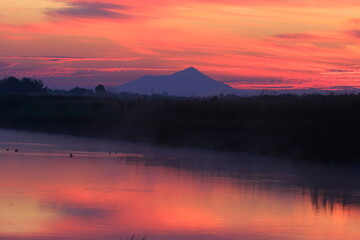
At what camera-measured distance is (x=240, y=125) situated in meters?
43.2

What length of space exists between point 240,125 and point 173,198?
2224 cm

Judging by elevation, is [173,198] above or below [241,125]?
below

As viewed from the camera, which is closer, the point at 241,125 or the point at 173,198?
the point at 173,198

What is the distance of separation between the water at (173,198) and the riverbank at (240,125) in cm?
244

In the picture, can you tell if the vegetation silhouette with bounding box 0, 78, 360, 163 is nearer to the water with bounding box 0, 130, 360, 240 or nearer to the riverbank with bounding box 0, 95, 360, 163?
the riverbank with bounding box 0, 95, 360, 163

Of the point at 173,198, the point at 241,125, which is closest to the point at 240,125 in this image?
the point at 241,125

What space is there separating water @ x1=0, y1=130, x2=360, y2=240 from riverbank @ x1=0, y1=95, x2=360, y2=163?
8.01 ft

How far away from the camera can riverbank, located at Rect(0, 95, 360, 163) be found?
3528cm

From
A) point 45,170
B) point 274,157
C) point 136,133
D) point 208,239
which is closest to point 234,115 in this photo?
point 136,133

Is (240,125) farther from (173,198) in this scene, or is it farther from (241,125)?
(173,198)

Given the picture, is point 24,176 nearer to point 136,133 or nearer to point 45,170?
point 45,170

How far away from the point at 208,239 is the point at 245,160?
1942cm

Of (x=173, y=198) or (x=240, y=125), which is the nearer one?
(x=173, y=198)

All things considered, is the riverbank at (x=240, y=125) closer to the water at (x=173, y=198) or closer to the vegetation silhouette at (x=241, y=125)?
the vegetation silhouette at (x=241, y=125)
